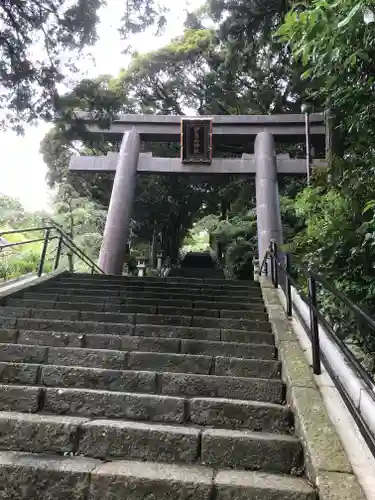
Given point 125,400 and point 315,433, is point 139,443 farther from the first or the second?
point 315,433

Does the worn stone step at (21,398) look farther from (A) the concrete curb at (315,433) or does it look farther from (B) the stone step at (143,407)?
(A) the concrete curb at (315,433)

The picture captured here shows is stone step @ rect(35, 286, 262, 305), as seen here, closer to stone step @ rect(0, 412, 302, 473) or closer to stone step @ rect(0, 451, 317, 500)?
stone step @ rect(0, 412, 302, 473)

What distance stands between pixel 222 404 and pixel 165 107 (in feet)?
52.4

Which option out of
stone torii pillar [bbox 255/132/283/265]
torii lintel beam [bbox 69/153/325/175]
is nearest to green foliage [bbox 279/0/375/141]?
stone torii pillar [bbox 255/132/283/265]

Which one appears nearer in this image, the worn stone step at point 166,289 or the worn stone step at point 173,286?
the worn stone step at point 166,289

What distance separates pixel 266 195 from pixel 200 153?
2193 millimetres

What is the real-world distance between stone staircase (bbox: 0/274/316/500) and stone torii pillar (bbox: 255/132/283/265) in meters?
5.44

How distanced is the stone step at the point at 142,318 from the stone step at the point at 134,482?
2062 mm

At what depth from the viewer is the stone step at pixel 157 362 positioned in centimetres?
300

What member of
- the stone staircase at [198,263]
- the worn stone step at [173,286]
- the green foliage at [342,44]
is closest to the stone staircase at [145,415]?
the worn stone step at [173,286]

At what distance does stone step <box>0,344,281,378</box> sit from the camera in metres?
3.00

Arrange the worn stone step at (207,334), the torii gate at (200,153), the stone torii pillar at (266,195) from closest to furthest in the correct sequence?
the worn stone step at (207,334)
the stone torii pillar at (266,195)
the torii gate at (200,153)

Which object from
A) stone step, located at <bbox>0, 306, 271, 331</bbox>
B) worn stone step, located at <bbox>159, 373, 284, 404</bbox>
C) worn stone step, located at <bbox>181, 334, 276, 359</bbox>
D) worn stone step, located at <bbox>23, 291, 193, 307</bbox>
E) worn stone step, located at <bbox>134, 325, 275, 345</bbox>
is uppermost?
worn stone step, located at <bbox>23, 291, 193, 307</bbox>

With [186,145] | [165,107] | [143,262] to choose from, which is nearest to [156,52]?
[165,107]
